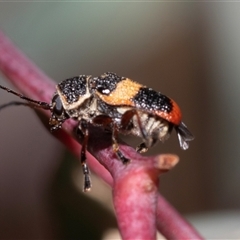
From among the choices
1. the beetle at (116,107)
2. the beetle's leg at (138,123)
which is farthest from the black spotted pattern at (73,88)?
the beetle's leg at (138,123)

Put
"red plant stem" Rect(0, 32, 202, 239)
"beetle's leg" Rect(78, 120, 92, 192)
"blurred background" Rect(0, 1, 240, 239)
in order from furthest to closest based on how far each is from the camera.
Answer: "blurred background" Rect(0, 1, 240, 239) → "beetle's leg" Rect(78, 120, 92, 192) → "red plant stem" Rect(0, 32, 202, 239)

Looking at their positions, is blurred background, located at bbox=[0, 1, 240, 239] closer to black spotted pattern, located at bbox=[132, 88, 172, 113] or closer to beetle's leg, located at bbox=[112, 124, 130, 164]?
black spotted pattern, located at bbox=[132, 88, 172, 113]

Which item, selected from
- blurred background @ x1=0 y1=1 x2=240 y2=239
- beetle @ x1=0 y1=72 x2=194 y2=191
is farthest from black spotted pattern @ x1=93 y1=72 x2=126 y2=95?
blurred background @ x1=0 y1=1 x2=240 y2=239

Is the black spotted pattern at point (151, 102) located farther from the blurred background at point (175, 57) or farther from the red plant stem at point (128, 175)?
the blurred background at point (175, 57)

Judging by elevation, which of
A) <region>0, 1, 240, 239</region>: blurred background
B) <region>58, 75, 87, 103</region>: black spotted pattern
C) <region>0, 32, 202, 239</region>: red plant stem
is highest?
<region>0, 1, 240, 239</region>: blurred background

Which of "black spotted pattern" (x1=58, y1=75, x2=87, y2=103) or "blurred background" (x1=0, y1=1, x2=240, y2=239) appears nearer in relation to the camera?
"black spotted pattern" (x1=58, y1=75, x2=87, y2=103)

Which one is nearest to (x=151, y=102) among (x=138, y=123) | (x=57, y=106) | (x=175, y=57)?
(x=138, y=123)

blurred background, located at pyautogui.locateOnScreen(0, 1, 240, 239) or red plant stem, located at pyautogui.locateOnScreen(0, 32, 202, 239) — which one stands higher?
blurred background, located at pyautogui.locateOnScreen(0, 1, 240, 239)

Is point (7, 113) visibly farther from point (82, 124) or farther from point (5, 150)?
point (82, 124)

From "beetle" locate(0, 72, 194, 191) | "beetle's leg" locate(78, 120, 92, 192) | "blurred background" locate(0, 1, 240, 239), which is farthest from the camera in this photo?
"blurred background" locate(0, 1, 240, 239)
